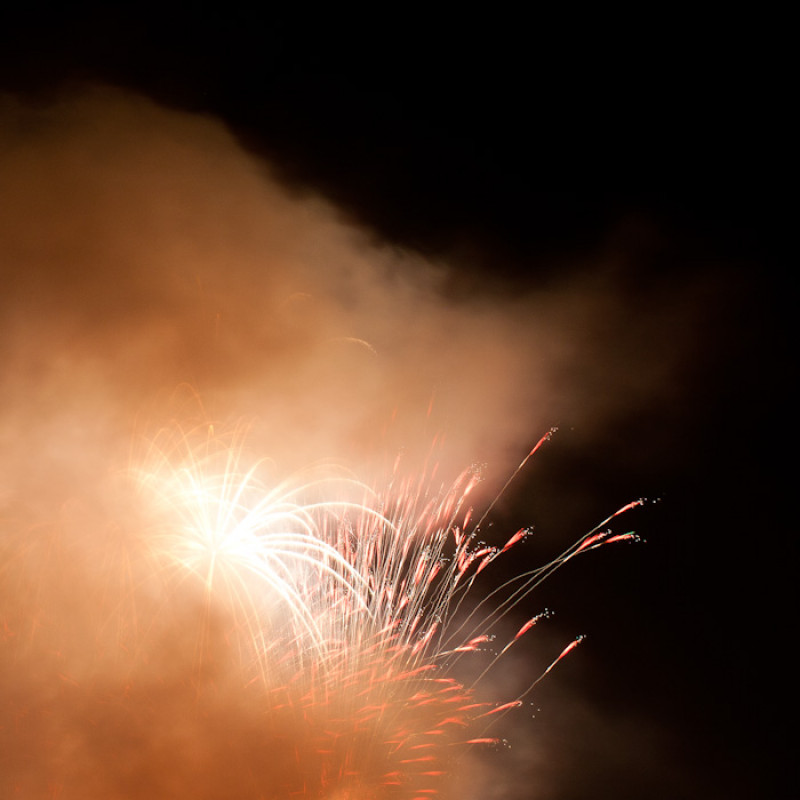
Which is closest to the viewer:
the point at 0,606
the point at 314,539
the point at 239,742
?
the point at 314,539

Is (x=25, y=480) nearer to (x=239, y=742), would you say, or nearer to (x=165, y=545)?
(x=165, y=545)

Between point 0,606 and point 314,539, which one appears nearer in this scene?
point 314,539

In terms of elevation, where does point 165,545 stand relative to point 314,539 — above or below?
above

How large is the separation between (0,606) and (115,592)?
176cm

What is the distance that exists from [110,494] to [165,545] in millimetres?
1298

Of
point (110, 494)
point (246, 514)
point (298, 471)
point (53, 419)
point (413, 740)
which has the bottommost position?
point (413, 740)

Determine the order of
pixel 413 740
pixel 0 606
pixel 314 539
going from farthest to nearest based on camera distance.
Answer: pixel 413 740
pixel 0 606
pixel 314 539

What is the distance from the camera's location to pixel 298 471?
36.7 feet

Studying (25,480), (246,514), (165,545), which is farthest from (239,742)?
(25,480)

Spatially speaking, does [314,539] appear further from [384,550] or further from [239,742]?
[239,742]

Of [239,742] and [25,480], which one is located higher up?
[25,480]

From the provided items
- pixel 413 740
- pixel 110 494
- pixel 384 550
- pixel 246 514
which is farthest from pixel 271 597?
pixel 413 740

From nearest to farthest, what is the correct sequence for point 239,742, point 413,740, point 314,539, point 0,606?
point 314,539 < point 0,606 < point 239,742 < point 413,740

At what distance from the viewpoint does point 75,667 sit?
11.0 metres
